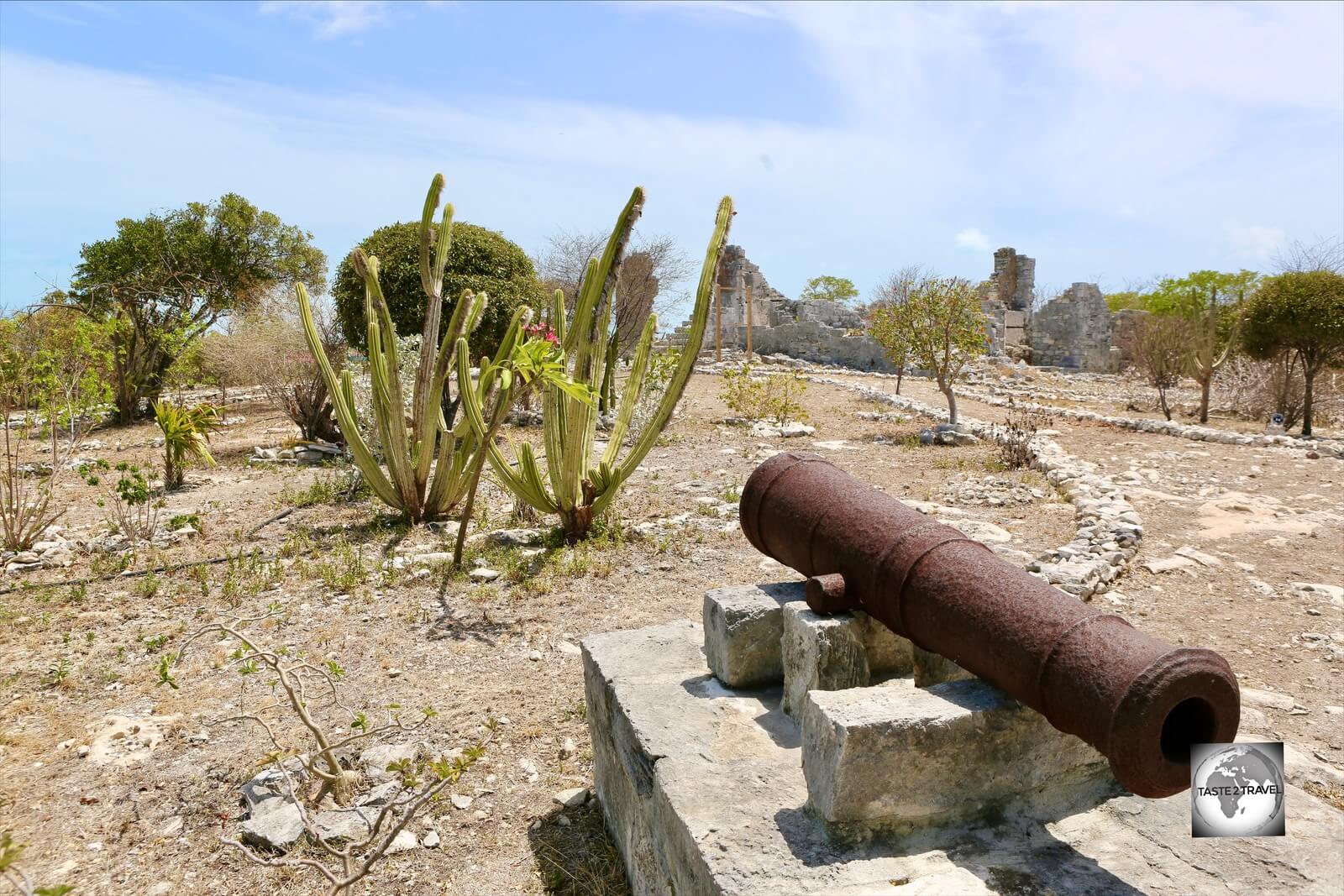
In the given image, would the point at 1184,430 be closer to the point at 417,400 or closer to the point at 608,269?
the point at 608,269

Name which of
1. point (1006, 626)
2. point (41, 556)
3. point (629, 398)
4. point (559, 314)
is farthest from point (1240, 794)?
point (41, 556)

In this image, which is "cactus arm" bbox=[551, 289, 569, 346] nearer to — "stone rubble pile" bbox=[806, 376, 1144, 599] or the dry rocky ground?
the dry rocky ground

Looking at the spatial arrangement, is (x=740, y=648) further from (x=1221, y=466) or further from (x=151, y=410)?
(x=151, y=410)

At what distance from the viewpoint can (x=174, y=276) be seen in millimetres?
11320

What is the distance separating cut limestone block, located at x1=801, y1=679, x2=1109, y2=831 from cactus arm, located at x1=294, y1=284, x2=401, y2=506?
517 centimetres

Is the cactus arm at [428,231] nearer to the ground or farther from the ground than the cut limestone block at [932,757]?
farther from the ground

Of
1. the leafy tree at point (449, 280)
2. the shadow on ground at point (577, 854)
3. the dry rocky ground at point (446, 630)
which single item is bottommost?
the shadow on ground at point (577, 854)

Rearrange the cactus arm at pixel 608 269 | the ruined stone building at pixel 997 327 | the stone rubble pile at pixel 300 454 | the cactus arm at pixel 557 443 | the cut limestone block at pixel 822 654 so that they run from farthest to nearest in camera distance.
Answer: the ruined stone building at pixel 997 327 → the stone rubble pile at pixel 300 454 → the cactus arm at pixel 557 443 → the cactus arm at pixel 608 269 → the cut limestone block at pixel 822 654

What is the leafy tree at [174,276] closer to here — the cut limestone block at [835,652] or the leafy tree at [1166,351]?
the cut limestone block at [835,652]

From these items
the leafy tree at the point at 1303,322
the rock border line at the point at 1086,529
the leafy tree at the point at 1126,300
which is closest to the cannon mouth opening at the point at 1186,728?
the rock border line at the point at 1086,529

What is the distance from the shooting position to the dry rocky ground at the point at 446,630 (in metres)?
3.05

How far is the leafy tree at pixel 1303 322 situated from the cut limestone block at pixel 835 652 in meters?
12.3

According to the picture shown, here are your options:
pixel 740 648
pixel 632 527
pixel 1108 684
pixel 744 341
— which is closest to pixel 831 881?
pixel 1108 684

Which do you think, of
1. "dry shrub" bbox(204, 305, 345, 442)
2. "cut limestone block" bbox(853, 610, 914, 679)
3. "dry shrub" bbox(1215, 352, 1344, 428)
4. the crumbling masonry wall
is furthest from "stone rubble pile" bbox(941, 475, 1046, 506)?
the crumbling masonry wall
